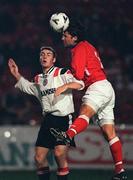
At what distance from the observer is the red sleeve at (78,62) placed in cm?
796

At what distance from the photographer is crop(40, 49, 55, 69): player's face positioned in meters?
8.26

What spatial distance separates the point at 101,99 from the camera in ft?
26.8

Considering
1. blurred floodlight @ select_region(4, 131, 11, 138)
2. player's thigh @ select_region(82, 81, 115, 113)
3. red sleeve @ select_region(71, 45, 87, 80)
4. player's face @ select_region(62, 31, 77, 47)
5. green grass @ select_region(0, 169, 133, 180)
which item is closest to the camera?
red sleeve @ select_region(71, 45, 87, 80)

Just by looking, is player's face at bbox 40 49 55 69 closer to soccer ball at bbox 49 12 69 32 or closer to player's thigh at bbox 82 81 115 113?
soccer ball at bbox 49 12 69 32

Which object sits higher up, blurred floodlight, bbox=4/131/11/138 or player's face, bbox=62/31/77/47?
player's face, bbox=62/31/77/47

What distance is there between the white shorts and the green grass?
7.01ft

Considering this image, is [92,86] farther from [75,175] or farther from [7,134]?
[7,134]

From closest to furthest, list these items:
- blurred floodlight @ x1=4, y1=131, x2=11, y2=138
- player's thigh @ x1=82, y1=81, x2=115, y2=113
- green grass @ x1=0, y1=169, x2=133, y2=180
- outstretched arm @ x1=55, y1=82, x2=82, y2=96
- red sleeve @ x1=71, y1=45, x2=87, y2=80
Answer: outstretched arm @ x1=55, y1=82, x2=82, y2=96, red sleeve @ x1=71, y1=45, x2=87, y2=80, player's thigh @ x1=82, y1=81, x2=115, y2=113, green grass @ x1=0, y1=169, x2=133, y2=180, blurred floodlight @ x1=4, y1=131, x2=11, y2=138

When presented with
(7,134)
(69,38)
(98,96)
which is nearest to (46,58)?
(69,38)

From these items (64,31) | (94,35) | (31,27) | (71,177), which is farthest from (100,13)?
(64,31)

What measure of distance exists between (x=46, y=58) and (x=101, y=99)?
0.74m

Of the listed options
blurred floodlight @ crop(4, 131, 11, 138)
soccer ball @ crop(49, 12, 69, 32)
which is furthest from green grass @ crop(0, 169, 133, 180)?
soccer ball @ crop(49, 12, 69, 32)

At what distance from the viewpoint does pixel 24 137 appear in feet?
38.3

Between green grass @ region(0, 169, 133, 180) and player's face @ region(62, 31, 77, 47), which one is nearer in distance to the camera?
player's face @ region(62, 31, 77, 47)
